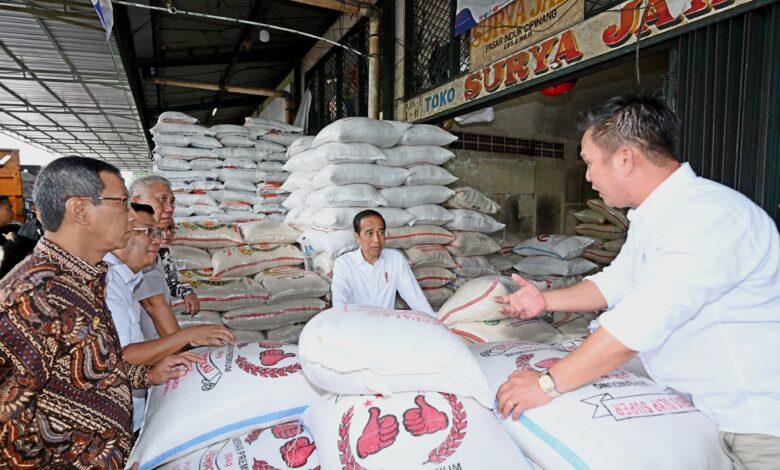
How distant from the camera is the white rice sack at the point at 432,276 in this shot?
10.6 ft

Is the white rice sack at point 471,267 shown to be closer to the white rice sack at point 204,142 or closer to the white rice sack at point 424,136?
the white rice sack at point 424,136

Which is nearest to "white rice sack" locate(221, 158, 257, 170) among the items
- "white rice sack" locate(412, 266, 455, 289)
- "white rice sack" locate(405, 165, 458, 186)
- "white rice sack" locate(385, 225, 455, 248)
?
"white rice sack" locate(405, 165, 458, 186)

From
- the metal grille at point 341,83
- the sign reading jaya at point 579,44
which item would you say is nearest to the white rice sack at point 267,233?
the sign reading jaya at point 579,44

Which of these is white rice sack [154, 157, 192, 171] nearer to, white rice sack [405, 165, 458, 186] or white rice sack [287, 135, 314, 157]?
white rice sack [287, 135, 314, 157]

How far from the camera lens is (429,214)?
326 centimetres

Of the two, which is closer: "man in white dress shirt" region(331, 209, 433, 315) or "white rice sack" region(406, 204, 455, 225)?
"man in white dress shirt" region(331, 209, 433, 315)

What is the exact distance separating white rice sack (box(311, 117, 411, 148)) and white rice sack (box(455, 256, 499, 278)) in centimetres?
103

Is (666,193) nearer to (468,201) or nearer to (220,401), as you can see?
(220,401)

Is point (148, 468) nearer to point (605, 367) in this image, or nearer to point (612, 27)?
point (605, 367)

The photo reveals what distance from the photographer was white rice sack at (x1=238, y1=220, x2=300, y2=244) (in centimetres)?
351

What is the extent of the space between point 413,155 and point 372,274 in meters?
1.10

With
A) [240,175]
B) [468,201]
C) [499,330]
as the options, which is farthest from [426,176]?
[240,175]

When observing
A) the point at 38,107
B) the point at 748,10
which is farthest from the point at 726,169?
the point at 38,107

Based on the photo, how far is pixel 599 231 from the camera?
3951 millimetres
